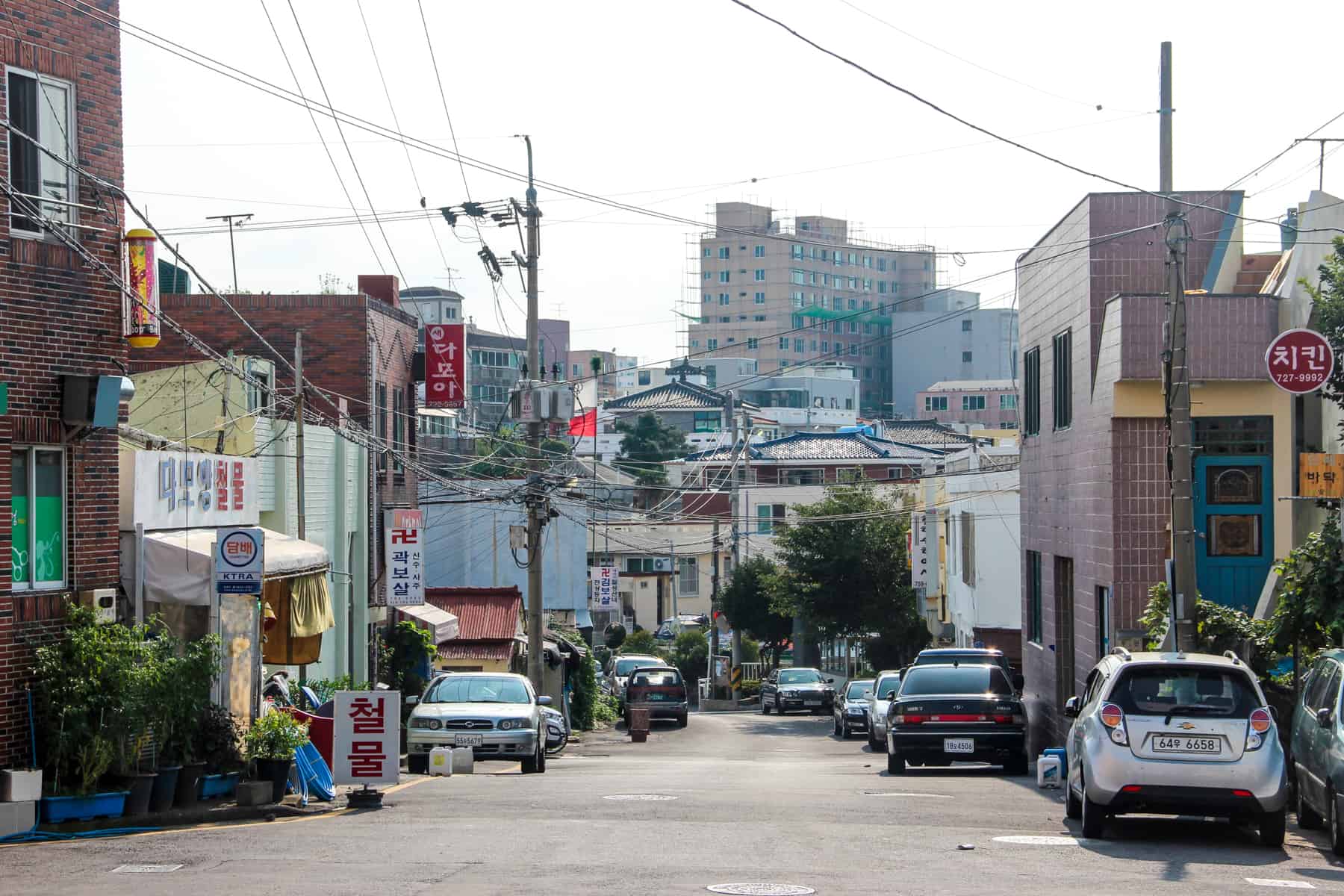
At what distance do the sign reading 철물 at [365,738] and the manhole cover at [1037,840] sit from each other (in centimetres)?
598

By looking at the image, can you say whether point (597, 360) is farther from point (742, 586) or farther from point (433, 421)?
point (742, 586)

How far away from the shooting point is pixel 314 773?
1586 cm

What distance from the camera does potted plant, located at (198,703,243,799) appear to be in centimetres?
1520

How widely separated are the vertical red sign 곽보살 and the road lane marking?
27.1 metres

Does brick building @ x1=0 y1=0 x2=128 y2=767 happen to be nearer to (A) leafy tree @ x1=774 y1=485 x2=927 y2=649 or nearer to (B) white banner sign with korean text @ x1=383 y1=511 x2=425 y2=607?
(B) white banner sign with korean text @ x1=383 y1=511 x2=425 y2=607

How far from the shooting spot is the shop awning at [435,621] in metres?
34.0

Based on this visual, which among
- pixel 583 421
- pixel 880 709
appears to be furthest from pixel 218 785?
pixel 583 421

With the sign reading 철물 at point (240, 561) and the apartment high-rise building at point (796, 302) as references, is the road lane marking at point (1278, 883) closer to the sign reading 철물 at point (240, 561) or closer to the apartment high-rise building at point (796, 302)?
the sign reading 철물 at point (240, 561)

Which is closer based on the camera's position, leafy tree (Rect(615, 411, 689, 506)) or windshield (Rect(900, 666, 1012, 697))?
windshield (Rect(900, 666, 1012, 697))

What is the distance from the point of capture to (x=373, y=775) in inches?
603

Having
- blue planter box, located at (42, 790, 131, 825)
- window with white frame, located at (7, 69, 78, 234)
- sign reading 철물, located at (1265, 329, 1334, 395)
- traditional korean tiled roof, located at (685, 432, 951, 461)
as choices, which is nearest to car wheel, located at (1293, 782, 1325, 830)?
sign reading 철물, located at (1265, 329, 1334, 395)

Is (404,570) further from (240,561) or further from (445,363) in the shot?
(240,561)

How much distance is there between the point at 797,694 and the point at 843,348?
332 feet

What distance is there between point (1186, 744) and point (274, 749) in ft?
28.3
